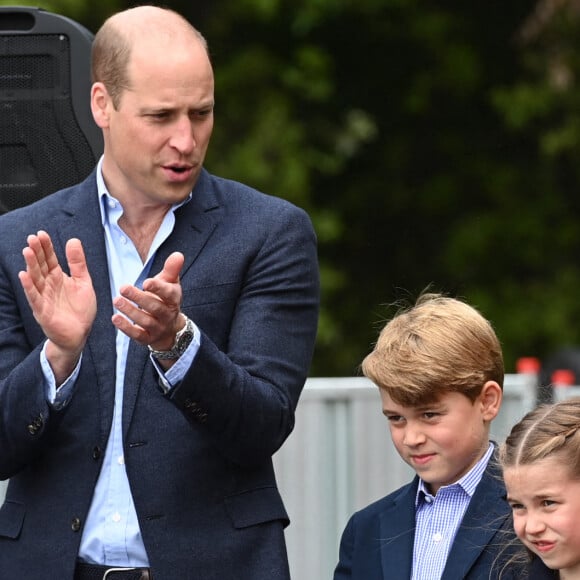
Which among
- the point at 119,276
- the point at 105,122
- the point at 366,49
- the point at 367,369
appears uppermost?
the point at 105,122

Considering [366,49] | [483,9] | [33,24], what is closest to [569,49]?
[483,9]

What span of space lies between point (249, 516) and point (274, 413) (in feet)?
0.73

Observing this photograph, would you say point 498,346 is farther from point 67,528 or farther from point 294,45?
point 294,45

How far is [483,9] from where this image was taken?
1188 centimetres

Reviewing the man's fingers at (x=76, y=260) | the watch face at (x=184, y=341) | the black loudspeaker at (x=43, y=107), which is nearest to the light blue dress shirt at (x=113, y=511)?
the man's fingers at (x=76, y=260)

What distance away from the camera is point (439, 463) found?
10.1 feet

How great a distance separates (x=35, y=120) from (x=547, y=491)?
1638 millimetres

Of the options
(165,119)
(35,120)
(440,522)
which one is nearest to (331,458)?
(35,120)

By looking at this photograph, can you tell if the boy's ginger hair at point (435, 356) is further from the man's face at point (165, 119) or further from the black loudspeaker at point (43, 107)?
the black loudspeaker at point (43, 107)

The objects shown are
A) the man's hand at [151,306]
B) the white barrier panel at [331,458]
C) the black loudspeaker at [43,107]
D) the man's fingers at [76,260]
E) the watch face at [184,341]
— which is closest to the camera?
the man's hand at [151,306]

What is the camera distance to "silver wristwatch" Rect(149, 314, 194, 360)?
2.79 meters

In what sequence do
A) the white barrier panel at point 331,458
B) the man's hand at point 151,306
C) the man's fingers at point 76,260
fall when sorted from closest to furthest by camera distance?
1. the man's hand at point 151,306
2. the man's fingers at point 76,260
3. the white barrier panel at point 331,458

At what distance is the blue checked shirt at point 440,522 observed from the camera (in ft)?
10.1

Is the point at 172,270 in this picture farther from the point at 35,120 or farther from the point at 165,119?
the point at 35,120
